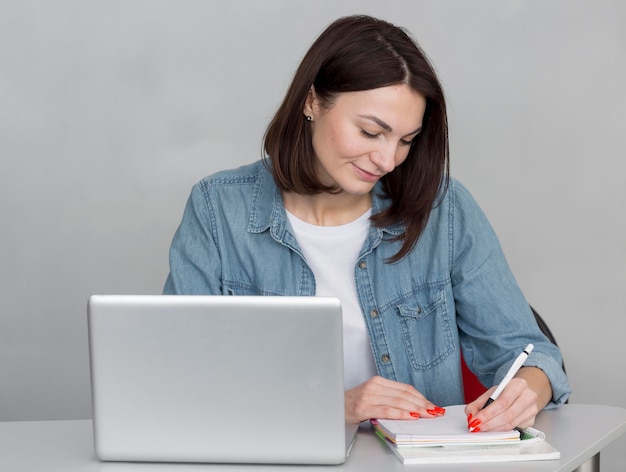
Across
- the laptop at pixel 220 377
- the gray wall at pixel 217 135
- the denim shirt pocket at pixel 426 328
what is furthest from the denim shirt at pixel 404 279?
the gray wall at pixel 217 135

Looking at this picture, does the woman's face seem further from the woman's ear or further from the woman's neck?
the woman's neck

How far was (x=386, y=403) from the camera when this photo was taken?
1733 millimetres

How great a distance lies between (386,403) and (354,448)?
0.14m

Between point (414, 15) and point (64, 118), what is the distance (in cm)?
126

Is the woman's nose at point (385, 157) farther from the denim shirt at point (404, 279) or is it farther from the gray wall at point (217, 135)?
the gray wall at point (217, 135)

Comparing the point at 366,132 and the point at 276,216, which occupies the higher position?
the point at 366,132

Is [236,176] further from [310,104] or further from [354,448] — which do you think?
[354,448]

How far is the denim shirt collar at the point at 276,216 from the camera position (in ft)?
7.25

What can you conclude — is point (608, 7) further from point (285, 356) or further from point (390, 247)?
point (285, 356)

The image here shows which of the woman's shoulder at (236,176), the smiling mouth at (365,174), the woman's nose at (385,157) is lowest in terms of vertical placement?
the woman's shoulder at (236,176)

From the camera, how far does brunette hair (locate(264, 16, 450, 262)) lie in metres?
2.08

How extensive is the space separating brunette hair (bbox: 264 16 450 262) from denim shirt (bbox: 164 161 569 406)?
5 cm

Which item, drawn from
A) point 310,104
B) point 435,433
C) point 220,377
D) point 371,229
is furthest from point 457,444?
point 310,104

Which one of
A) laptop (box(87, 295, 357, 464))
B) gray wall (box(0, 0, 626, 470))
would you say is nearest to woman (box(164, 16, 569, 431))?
laptop (box(87, 295, 357, 464))
